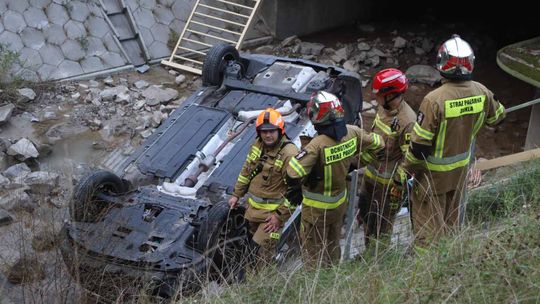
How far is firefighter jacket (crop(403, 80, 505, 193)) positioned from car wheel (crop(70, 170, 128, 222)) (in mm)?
2396

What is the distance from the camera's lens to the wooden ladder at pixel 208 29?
1120 centimetres

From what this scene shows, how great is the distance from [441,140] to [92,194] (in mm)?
2608

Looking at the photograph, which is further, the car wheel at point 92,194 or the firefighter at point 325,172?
the car wheel at point 92,194

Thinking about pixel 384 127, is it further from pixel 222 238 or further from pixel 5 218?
pixel 5 218

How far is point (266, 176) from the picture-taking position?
17.7 feet

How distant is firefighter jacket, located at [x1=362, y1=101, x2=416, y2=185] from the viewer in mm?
5400

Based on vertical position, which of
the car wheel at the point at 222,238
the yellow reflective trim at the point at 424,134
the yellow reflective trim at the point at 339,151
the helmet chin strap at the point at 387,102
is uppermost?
the yellow reflective trim at the point at 424,134

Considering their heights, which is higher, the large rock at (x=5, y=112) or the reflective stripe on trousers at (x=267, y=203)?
the reflective stripe on trousers at (x=267, y=203)

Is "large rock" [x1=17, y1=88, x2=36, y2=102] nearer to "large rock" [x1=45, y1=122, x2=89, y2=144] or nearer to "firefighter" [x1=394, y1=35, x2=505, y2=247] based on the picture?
"large rock" [x1=45, y1=122, x2=89, y2=144]

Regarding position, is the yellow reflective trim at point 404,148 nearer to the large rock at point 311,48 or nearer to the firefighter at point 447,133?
the firefighter at point 447,133

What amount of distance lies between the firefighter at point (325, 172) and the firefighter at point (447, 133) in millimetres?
388

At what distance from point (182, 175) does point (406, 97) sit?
19.1 ft

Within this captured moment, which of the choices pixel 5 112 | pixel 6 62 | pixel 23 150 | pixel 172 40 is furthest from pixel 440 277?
pixel 172 40

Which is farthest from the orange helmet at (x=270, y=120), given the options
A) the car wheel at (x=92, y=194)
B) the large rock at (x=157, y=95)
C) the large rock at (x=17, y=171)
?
the large rock at (x=157, y=95)
